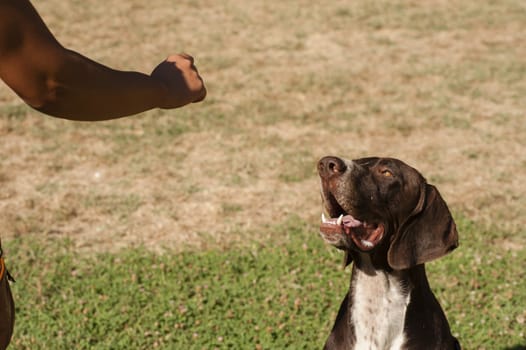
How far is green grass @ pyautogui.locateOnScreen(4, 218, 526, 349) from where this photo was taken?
580 centimetres

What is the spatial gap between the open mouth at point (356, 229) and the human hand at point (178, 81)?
49.1 inches

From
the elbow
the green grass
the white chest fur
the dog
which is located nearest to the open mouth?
the dog

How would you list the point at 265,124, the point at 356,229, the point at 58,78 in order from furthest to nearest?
the point at 265,124 < the point at 356,229 < the point at 58,78

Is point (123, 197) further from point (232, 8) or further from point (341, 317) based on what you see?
point (232, 8)

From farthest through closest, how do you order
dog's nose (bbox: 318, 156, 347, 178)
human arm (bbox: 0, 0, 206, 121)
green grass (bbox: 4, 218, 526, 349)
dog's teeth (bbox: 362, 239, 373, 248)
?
green grass (bbox: 4, 218, 526, 349), dog's teeth (bbox: 362, 239, 373, 248), dog's nose (bbox: 318, 156, 347, 178), human arm (bbox: 0, 0, 206, 121)

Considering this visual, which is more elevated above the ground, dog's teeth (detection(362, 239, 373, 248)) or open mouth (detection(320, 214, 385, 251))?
open mouth (detection(320, 214, 385, 251))

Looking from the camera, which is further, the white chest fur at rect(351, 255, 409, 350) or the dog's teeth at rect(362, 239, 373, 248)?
the white chest fur at rect(351, 255, 409, 350)

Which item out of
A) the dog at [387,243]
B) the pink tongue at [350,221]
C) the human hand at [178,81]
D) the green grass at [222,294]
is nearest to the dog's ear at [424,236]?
the dog at [387,243]

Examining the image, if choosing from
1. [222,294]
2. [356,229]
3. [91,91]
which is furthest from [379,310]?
[222,294]

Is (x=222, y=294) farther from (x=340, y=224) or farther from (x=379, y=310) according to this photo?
(x=340, y=224)

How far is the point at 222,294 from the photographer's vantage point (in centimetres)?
633

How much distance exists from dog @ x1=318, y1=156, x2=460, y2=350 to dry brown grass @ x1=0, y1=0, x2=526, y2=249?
128 inches

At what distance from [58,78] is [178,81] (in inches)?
22.5

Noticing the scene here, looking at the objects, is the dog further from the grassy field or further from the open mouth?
the grassy field
